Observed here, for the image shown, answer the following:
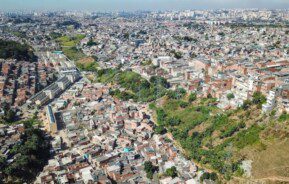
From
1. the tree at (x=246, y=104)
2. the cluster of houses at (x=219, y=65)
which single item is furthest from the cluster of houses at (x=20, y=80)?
the tree at (x=246, y=104)

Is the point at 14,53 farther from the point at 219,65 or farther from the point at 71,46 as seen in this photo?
the point at 219,65

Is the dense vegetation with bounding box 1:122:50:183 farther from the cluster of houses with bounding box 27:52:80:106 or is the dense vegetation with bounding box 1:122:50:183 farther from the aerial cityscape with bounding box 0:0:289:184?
the cluster of houses with bounding box 27:52:80:106

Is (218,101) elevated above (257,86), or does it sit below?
below

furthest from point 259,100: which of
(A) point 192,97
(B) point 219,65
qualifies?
(B) point 219,65

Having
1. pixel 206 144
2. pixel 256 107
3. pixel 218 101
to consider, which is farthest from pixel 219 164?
pixel 218 101

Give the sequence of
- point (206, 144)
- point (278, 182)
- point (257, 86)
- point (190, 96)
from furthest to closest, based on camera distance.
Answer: point (190, 96), point (257, 86), point (206, 144), point (278, 182)

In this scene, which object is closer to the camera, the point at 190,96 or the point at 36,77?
the point at 190,96

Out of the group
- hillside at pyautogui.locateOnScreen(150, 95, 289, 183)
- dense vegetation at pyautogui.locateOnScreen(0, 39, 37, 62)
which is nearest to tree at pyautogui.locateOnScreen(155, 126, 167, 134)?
hillside at pyautogui.locateOnScreen(150, 95, 289, 183)

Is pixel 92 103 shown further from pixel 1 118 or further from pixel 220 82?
pixel 220 82
